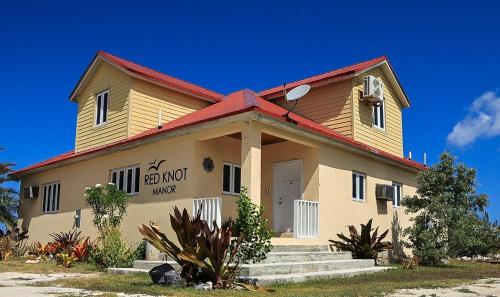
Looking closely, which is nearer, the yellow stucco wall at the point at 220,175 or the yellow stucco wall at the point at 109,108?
the yellow stucco wall at the point at 220,175

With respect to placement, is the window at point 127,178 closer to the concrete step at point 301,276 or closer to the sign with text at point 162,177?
the sign with text at point 162,177

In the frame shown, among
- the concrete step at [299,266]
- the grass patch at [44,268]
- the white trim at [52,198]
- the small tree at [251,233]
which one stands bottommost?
the grass patch at [44,268]

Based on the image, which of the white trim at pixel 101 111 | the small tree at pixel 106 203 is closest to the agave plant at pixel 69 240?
the small tree at pixel 106 203

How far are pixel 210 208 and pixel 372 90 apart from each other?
8297 mm

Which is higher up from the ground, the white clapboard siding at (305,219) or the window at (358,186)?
the window at (358,186)

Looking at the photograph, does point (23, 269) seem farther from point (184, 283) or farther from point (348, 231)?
point (348, 231)

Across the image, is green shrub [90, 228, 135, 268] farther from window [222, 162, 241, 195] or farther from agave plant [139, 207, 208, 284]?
agave plant [139, 207, 208, 284]

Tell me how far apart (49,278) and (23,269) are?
107 inches

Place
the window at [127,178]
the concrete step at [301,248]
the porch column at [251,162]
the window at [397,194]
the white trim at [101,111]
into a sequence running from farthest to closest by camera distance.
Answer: the white trim at [101,111] < the window at [397,194] < the window at [127,178] < the concrete step at [301,248] < the porch column at [251,162]

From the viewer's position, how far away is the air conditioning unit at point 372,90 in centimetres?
1827

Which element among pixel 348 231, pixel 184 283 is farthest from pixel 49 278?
pixel 348 231

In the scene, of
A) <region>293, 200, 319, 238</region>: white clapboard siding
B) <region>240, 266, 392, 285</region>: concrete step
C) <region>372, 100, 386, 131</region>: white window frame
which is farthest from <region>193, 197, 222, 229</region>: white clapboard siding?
<region>372, 100, 386, 131</region>: white window frame

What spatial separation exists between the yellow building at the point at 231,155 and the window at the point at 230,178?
3 centimetres

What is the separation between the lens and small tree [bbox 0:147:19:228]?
67.2 feet
